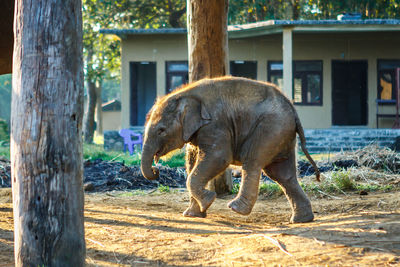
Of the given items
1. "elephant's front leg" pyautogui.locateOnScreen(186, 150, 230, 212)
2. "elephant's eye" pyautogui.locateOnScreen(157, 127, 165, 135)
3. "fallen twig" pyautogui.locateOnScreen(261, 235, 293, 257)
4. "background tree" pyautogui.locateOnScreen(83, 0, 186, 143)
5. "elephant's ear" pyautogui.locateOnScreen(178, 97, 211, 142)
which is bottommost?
"fallen twig" pyautogui.locateOnScreen(261, 235, 293, 257)

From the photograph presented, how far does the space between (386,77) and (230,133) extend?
1792 cm

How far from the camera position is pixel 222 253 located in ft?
15.4

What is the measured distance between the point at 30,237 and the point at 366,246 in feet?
8.28

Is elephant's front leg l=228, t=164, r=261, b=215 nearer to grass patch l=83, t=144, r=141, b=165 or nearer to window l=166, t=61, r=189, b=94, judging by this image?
grass patch l=83, t=144, r=141, b=165

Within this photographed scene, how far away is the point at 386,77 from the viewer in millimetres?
22875

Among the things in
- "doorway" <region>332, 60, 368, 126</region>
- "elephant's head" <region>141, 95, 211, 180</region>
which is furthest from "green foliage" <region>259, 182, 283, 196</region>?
"doorway" <region>332, 60, 368, 126</region>

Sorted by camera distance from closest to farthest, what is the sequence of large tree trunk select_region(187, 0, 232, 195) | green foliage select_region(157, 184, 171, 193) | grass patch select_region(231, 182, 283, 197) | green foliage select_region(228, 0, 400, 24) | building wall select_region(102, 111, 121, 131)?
large tree trunk select_region(187, 0, 232, 195) → grass patch select_region(231, 182, 283, 197) → green foliage select_region(157, 184, 171, 193) → green foliage select_region(228, 0, 400, 24) → building wall select_region(102, 111, 121, 131)

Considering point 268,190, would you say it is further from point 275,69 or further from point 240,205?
point 275,69

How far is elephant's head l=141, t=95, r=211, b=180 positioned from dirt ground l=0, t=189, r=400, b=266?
774mm

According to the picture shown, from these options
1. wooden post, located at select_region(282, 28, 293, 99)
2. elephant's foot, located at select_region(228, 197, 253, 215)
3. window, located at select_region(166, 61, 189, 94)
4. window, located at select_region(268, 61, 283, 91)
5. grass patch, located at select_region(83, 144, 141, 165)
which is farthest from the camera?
window, located at select_region(166, 61, 189, 94)

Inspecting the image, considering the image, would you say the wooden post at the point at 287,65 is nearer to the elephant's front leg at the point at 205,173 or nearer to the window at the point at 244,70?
the window at the point at 244,70

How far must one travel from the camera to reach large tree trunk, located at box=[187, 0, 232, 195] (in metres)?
8.37

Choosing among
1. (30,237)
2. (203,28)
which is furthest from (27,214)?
Result: (203,28)

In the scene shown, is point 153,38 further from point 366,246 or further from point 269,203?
point 366,246
